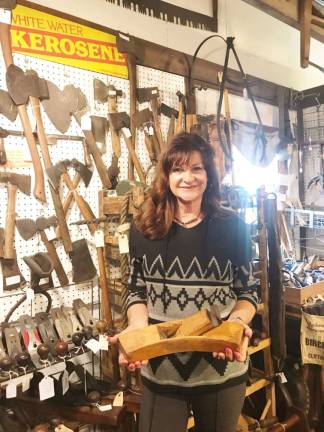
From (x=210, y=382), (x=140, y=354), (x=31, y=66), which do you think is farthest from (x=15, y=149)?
(x=210, y=382)

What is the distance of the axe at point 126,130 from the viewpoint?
229 cm

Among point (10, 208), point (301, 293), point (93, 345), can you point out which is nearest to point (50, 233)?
point (10, 208)

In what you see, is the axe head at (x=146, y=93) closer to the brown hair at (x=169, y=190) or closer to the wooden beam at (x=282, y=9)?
the wooden beam at (x=282, y=9)

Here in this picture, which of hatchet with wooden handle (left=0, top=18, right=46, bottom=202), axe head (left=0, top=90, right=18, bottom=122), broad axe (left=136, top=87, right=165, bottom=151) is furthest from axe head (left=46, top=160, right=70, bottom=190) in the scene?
broad axe (left=136, top=87, right=165, bottom=151)

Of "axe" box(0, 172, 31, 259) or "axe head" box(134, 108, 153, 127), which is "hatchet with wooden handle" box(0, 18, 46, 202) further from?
"axe head" box(134, 108, 153, 127)

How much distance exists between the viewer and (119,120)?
231cm

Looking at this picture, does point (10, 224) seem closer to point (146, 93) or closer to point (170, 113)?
point (146, 93)

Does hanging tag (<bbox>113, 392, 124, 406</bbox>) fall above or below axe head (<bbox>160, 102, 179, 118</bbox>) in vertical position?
below

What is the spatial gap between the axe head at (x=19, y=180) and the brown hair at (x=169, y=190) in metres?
0.76

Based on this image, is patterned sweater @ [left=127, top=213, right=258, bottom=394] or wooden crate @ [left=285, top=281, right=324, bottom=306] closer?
patterned sweater @ [left=127, top=213, right=258, bottom=394]

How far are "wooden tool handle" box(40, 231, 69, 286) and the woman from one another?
0.69 meters

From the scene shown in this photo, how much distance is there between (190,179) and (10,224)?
996 millimetres

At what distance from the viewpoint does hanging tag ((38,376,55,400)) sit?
1664mm

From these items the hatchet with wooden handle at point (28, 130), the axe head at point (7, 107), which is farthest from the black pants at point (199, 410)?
the axe head at point (7, 107)
